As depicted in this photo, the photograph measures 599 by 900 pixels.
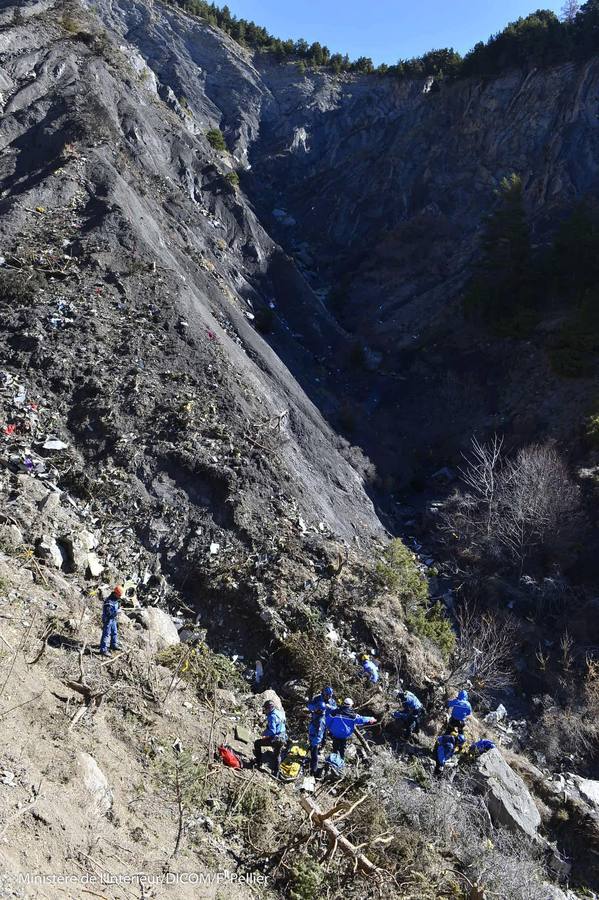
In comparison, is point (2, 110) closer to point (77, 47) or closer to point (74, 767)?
point (77, 47)

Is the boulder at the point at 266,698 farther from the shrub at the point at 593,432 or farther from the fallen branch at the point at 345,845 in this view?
the shrub at the point at 593,432

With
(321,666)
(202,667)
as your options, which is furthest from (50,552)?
(321,666)

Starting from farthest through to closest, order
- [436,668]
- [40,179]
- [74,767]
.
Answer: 1. [40,179]
2. [436,668]
3. [74,767]

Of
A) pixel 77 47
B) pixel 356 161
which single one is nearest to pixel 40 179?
pixel 77 47

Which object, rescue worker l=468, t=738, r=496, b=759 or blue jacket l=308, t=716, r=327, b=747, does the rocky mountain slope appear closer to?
rescue worker l=468, t=738, r=496, b=759

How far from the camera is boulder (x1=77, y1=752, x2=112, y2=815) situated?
631 centimetres

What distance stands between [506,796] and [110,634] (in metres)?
7.43

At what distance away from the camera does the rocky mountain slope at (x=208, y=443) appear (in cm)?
742

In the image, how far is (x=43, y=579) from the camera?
9703 mm

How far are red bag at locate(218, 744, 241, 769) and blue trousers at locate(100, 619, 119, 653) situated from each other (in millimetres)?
2319

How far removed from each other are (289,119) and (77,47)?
28.7 m

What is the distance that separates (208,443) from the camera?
14.5 metres

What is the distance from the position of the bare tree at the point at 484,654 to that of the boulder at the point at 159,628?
5.87m

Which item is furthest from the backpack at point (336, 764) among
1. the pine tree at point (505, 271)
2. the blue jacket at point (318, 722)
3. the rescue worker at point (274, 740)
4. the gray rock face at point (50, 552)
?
the pine tree at point (505, 271)
